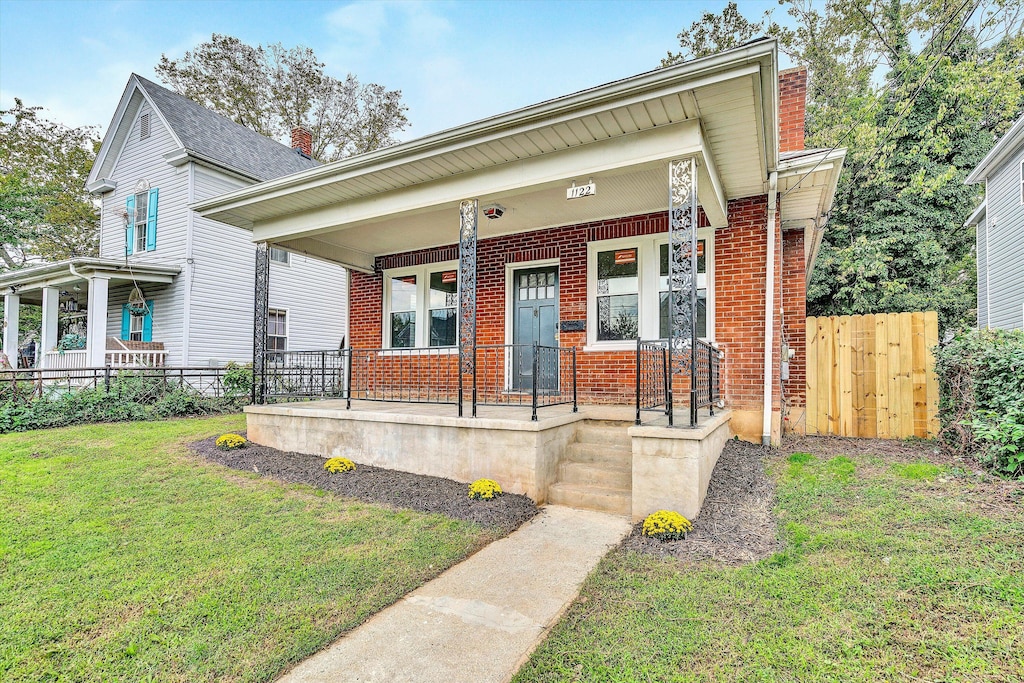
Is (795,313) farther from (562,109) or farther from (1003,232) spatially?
(1003,232)

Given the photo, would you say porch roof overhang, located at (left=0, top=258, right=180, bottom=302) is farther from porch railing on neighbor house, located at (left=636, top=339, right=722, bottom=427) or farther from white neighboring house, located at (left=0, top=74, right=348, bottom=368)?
porch railing on neighbor house, located at (left=636, top=339, right=722, bottom=427)

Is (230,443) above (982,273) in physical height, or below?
below

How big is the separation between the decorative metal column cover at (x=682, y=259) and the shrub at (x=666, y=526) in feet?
4.12

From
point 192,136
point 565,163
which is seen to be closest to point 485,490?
point 565,163

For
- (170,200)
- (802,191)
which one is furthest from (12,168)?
(802,191)

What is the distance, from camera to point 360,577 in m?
3.16

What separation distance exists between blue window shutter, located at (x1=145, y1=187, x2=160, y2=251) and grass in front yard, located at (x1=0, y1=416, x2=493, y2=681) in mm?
9825

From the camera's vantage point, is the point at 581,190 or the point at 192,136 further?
the point at 192,136

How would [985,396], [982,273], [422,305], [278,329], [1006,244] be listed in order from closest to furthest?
[985,396], [422,305], [1006,244], [982,273], [278,329]

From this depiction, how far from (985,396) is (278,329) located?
1495 centimetres

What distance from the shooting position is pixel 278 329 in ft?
47.9

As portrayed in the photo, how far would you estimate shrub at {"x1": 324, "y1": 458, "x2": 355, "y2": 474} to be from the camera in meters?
5.51

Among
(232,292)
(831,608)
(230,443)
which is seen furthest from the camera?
(232,292)

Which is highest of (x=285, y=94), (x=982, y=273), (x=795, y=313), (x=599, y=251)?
(x=285, y=94)
